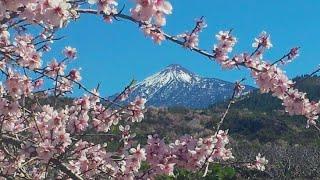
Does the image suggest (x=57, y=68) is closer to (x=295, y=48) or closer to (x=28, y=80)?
(x=28, y=80)

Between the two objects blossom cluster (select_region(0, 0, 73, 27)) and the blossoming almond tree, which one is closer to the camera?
blossom cluster (select_region(0, 0, 73, 27))

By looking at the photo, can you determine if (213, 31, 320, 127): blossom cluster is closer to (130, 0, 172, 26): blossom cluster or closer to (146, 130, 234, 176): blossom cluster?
(146, 130, 234, 176): blossom cluster

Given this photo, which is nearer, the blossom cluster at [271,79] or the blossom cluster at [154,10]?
the blossom cluster at [154,10]

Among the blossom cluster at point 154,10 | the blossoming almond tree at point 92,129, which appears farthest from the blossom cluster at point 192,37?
the blossom cluster at point 154,10

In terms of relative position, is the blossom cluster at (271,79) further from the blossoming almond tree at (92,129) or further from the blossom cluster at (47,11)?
the blossom cluster at (47,11)

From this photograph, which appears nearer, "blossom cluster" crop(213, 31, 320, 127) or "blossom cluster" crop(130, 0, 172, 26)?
"blossom cluster" crop(130, 0, 172, 26)

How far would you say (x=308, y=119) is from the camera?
5328 mm

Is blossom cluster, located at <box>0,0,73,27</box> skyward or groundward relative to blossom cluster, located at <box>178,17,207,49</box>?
groundward

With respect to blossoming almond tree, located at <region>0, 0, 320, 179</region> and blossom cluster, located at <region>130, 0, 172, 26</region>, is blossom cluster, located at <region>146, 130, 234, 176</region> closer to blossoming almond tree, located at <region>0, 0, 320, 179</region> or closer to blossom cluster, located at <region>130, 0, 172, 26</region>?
blossoming almond tree, located at <region>0, 0, 320, 179</region>

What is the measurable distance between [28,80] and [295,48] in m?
2.41

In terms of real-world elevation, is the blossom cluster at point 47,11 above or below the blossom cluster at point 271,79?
below

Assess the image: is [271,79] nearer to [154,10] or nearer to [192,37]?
[192,37]

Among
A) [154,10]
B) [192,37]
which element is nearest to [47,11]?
[154,10]

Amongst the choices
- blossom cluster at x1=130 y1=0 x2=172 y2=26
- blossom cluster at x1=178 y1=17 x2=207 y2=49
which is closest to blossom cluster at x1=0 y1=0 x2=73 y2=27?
blossom cluster at x1=130 y1=0 x2=172 y2=26
